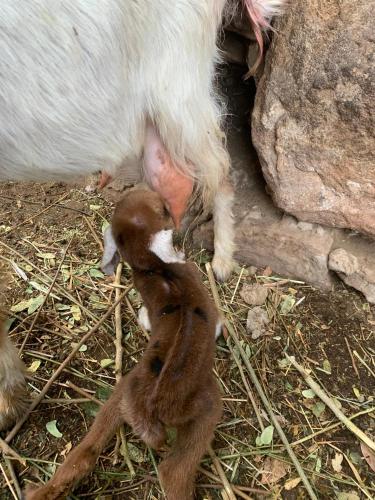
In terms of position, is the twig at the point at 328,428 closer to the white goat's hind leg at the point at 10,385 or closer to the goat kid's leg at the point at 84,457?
the goat kid's leg at the point at 84,457

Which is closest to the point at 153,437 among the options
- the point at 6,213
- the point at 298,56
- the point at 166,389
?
the point at 166,389

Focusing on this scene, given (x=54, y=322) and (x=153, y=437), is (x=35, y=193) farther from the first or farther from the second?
(x=153, y=437)

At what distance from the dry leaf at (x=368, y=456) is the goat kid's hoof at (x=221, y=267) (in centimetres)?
90

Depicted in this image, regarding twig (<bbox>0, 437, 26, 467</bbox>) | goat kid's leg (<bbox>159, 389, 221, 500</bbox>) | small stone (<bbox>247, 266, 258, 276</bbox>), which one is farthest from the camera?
small stone (<bbox>247, 266, 258, 276</bbox>)

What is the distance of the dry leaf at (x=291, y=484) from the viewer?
173 centimetres

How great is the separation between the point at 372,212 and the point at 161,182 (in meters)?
0.83

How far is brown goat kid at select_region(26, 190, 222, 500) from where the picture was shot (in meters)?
1.42

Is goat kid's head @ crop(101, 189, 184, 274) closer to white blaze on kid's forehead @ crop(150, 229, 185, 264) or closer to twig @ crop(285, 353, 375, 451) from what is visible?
white blaze on kid's forehead @ crop(150, 229, 185, 264)

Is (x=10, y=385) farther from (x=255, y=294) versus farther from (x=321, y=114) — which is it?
(x=321, y=114)

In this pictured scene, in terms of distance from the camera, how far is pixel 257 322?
2.16m

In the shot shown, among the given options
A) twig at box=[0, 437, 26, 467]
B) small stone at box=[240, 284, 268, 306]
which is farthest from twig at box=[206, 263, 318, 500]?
twig at box=[0, 437, 26, 467]

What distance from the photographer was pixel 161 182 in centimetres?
194

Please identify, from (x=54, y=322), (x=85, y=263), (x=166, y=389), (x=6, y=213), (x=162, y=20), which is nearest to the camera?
(x=166, y=389)

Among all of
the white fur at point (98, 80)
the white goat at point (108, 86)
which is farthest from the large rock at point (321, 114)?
the white fur at point (98, 80)
